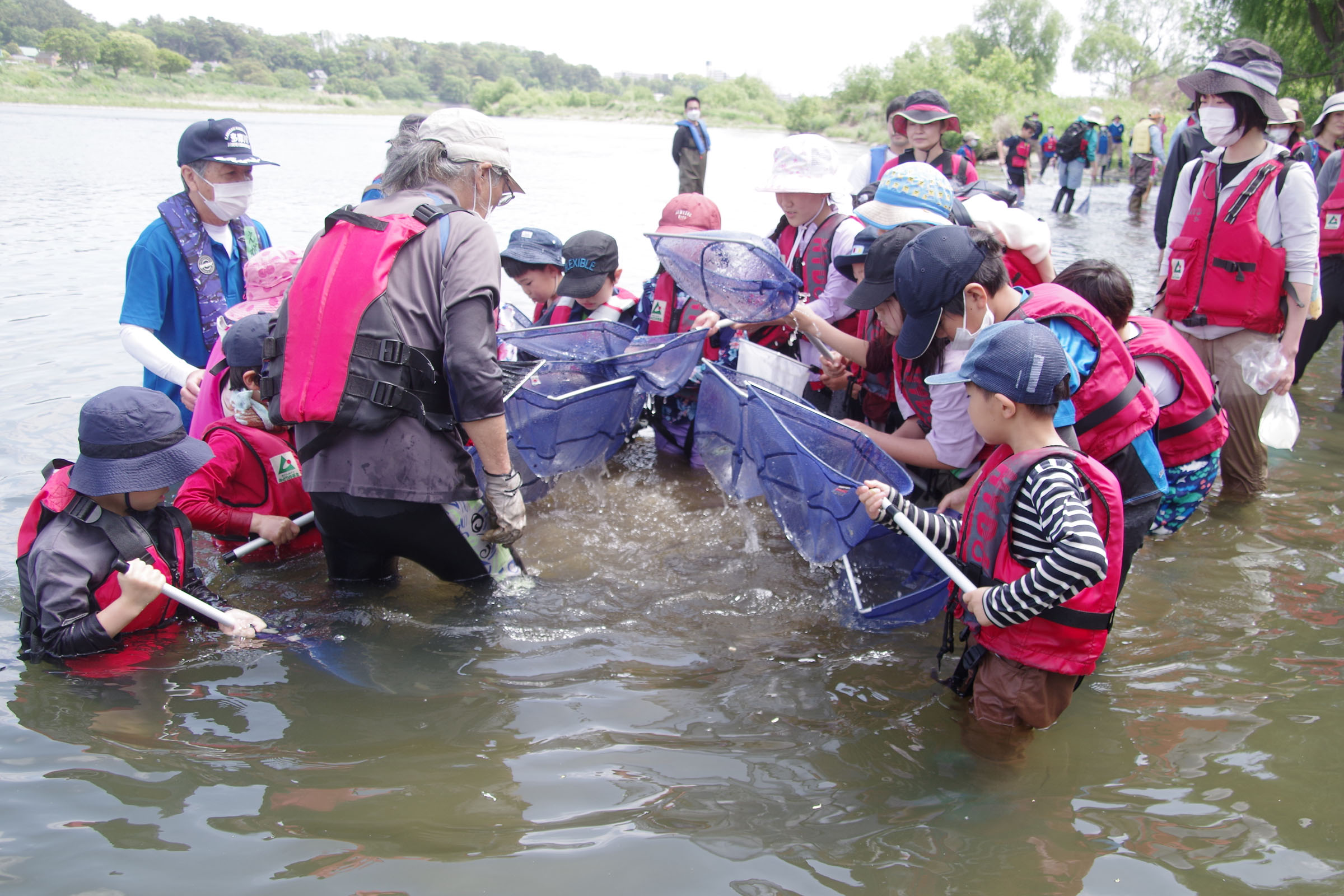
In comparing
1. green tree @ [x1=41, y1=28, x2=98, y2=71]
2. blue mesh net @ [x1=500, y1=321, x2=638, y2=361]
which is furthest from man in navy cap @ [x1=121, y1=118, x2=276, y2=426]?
green tree @ [x1=41, y1=28, x2=98, y2=71]

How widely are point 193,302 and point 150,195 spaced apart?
14.5 metres

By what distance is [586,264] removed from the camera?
459 centimetres

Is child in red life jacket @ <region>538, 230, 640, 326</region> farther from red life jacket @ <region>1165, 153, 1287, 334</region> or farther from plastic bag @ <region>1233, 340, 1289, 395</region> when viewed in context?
plastic bag @ <region>1233, 340, 1289, 395</region>

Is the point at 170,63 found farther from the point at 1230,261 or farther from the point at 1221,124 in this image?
the point at 1230,261

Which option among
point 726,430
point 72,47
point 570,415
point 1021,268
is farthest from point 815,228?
point 72,47

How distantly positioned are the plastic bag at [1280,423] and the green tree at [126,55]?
76.1 meters

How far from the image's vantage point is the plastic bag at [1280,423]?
4.20 m

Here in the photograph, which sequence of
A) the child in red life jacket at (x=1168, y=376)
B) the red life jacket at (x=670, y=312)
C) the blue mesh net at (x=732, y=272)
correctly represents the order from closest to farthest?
the child in red life jacket at (x=1168, y=376)
the blue mesh net at (x=732, y=272)
the red life jacket at (x=670, y=312)

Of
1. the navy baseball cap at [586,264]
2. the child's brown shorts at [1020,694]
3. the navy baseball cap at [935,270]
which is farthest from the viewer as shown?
the navy baseball cap at [586,264]

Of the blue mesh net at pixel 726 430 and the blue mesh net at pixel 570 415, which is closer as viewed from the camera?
the blue mesh net at pixel 726 430

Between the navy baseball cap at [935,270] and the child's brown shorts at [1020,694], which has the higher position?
the navy baseball cap at [935,270]

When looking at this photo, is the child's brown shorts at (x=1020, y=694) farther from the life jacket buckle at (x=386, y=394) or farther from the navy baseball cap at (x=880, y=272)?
the life jacket buckle at (x=386, y=394)

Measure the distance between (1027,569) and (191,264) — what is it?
351 cm

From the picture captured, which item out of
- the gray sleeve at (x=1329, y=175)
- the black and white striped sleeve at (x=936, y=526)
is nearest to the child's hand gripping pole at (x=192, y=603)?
the black and white striped sleeve at (x=936, y=526)
